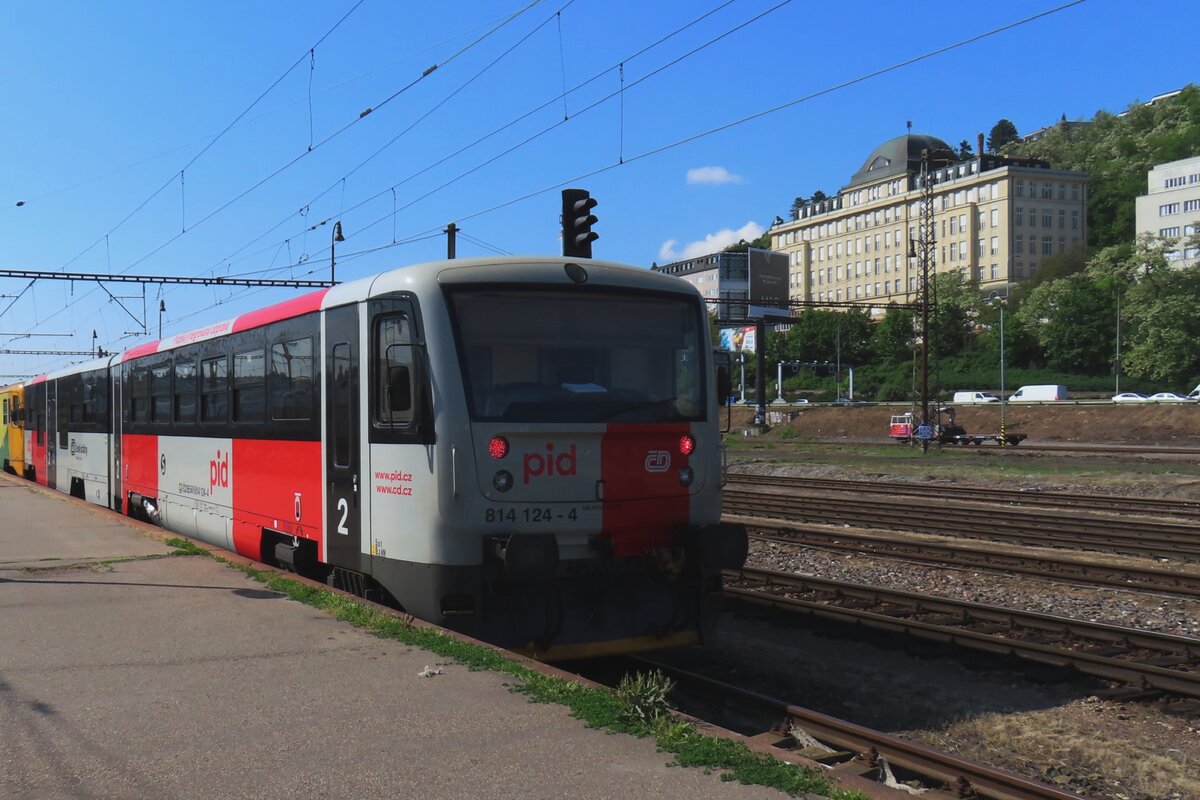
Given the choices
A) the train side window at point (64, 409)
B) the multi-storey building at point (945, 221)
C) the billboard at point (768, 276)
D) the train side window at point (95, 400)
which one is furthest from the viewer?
the multi-storey building at point (945, 221)

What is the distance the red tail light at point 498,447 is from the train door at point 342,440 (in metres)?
1.52

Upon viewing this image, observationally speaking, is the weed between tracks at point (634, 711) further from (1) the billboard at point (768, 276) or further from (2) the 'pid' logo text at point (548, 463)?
(1) the billboard at point (768, 276)

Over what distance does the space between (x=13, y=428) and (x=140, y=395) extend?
1831cm

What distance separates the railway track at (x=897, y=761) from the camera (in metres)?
5.26

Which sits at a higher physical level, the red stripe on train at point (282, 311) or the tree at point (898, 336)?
the tree at point (898, 336)

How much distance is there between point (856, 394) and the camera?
8869 centimetres

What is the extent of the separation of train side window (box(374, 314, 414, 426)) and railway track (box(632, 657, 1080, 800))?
313 centimetres

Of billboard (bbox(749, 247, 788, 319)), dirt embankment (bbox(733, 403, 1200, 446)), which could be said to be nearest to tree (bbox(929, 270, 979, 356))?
billboard (bbox(749, 247, 788, 319))

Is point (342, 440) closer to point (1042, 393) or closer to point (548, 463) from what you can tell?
point (548, 463)

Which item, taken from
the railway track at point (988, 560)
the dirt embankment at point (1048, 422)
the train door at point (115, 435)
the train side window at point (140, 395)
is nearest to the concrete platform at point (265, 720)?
the train side window at point (140, 395)

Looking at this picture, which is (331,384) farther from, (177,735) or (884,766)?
(884,766)

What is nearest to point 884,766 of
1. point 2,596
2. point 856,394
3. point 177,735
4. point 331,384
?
point 177,735

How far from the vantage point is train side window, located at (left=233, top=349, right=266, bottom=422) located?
1105 cm

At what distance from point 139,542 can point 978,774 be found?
1152 cm
